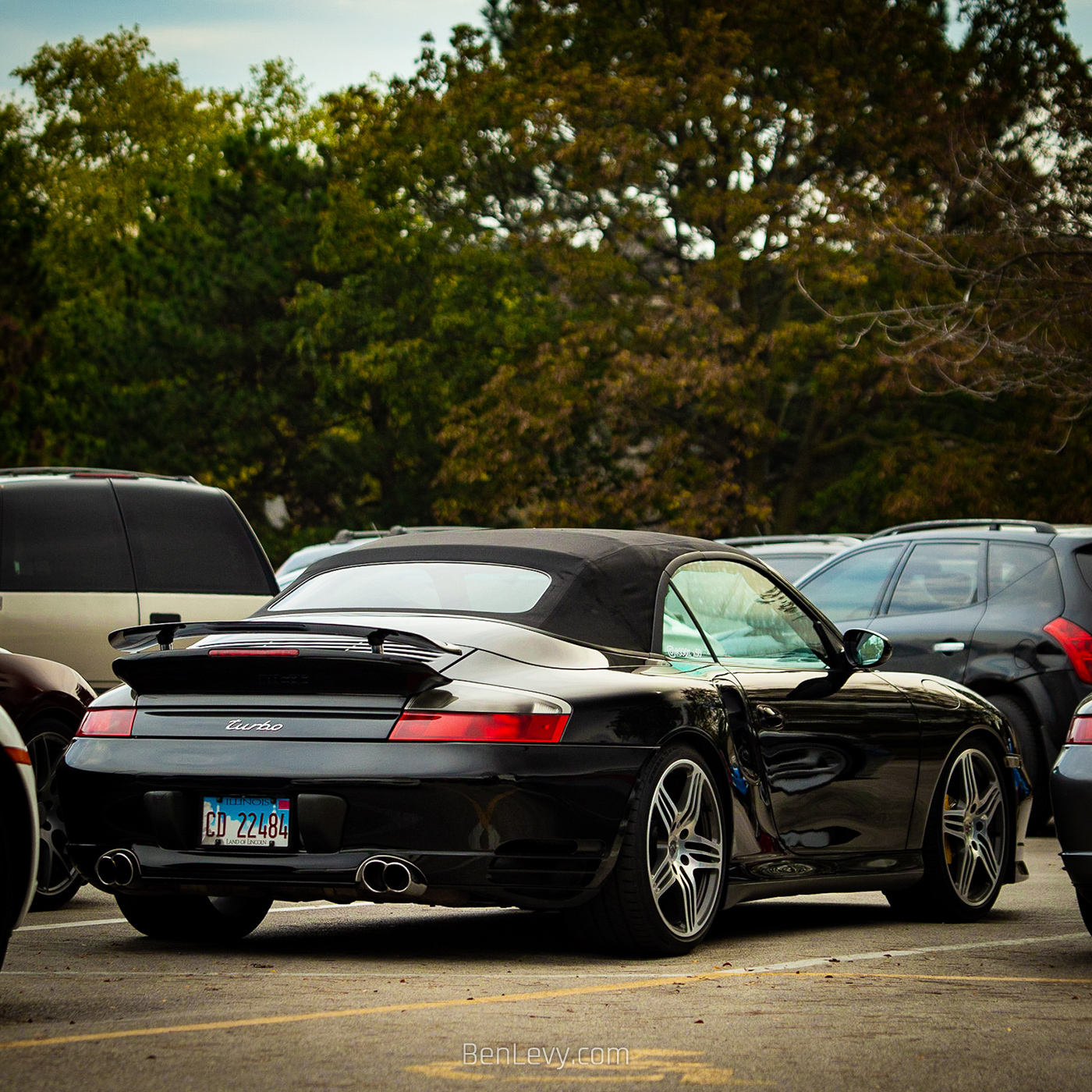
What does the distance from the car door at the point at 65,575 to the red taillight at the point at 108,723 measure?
13.3 feet

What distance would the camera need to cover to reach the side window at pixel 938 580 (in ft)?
42.8

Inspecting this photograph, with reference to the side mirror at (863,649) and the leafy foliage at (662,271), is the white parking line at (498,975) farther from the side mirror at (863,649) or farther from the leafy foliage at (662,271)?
the leafy foliage at (662,271)

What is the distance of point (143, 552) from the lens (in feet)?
38.8

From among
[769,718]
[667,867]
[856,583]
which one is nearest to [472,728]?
[667,867]

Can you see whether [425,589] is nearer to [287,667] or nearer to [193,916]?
[287,667]

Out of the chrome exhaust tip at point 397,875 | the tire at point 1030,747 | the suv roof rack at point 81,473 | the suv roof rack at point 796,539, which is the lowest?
the tire at point 1030,747

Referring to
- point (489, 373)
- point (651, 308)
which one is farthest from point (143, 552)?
point (489, 373)

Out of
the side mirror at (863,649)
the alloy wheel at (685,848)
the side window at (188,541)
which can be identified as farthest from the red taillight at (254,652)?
the side window at (188,541)

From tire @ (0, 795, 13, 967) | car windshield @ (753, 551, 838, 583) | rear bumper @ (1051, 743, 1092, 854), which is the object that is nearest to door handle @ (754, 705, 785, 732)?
rear bumper @ (1051, 743, 1092, 854)

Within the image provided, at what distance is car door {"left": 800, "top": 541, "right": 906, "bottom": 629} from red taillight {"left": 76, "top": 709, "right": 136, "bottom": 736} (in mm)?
7213

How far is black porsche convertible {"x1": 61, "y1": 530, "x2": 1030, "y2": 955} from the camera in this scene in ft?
21.1

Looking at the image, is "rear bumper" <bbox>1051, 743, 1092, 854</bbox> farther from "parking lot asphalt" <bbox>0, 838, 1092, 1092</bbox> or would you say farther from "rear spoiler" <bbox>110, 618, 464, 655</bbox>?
"rear spoiler" <bbox>110, 618, 464, 655</bbox>

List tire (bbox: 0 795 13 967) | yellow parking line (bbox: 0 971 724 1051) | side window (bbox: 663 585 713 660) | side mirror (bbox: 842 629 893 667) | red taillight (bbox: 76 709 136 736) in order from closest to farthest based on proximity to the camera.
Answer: yellow parking line (bbox: 0 971 724 1051) < tire (bbox: 0 795 13 967) < red taillight (bbox: 76 709 136 736) < side window (bbox: 663 585 713 660) < side mirror (bbox: 842 629 893 667)

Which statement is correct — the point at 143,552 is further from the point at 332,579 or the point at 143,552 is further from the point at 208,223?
the point at 208,223
